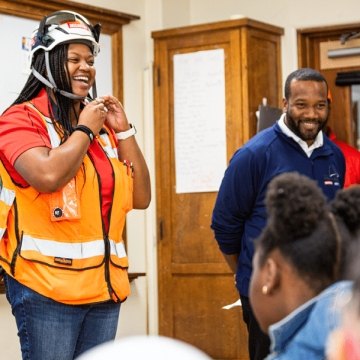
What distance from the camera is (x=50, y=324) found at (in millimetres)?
2654

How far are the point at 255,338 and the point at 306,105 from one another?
0.85 metres

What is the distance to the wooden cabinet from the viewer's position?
5.65 m

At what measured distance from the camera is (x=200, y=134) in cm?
579

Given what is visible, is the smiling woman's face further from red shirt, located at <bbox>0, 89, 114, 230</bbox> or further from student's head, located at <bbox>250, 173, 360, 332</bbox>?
student's head, located at <bbox>250, 173, 360, 332</bbox>

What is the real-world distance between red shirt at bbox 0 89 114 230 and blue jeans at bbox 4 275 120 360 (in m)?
0.27

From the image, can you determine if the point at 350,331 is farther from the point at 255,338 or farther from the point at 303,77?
the point at 303,77

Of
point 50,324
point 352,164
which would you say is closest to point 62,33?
point 50,324

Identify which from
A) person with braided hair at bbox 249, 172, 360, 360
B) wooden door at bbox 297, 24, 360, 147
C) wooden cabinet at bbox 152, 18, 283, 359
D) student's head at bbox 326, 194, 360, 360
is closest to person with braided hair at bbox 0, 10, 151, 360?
person with braided hair at bbox 249, 172, 360, 360

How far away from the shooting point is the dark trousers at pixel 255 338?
3.26 meters

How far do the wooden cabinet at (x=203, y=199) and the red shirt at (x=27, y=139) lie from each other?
9.60 feet

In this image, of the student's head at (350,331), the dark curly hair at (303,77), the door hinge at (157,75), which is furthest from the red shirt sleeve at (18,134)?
the door hinge at (157,75)

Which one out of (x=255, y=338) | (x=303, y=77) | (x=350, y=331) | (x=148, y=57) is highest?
(x=148, y=57)

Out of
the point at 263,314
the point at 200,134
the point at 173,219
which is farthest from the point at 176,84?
the point at 263,314

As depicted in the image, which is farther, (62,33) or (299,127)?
→ (299,127)
